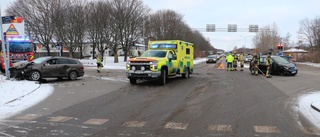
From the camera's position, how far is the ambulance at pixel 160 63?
15.0m

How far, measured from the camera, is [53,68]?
17.7 m

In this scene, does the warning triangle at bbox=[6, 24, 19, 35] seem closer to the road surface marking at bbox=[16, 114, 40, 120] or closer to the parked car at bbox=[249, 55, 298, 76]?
the road surface marking at bbox=[16, 114, 40, 120]

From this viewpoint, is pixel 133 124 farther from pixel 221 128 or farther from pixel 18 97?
pixel 18 97

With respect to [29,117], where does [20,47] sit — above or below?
above

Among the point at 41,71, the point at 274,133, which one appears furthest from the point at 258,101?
the point at 41,71

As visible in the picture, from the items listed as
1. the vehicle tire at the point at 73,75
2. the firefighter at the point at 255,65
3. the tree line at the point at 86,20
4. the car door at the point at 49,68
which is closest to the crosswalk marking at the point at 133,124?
the car door at the point at 49,68

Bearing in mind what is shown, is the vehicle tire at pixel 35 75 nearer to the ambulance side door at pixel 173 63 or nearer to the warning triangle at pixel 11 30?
the warning triangle at pixel 11 30

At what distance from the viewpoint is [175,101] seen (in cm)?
1062

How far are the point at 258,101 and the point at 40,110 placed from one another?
7.24 m

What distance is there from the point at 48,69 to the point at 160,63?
271 inches

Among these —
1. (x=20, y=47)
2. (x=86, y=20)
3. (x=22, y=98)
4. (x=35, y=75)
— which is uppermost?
(x=86, y=20)

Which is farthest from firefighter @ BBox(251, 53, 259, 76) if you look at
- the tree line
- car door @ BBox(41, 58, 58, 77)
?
the tree line

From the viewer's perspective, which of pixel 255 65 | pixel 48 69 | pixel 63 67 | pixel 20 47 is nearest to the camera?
pixel 48 69

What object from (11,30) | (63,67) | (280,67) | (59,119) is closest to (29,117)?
(59,119)
